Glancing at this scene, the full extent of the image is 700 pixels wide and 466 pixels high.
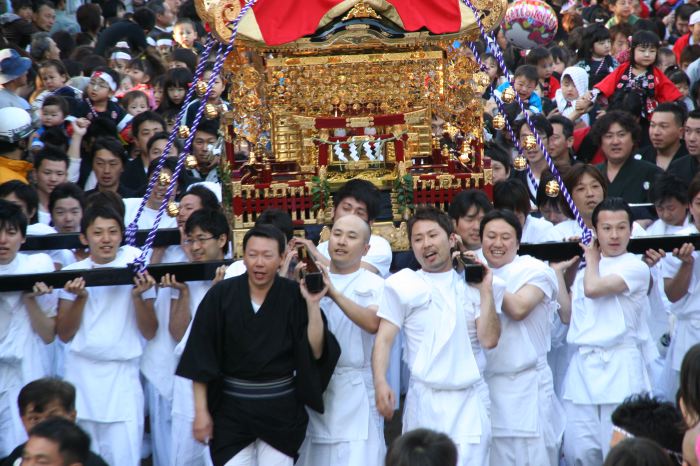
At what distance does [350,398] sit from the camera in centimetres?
555

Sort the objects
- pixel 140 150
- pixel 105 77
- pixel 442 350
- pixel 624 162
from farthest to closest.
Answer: pixel 105 77 < pixel 140 150 < pixel 624 162 < pixel 442 350

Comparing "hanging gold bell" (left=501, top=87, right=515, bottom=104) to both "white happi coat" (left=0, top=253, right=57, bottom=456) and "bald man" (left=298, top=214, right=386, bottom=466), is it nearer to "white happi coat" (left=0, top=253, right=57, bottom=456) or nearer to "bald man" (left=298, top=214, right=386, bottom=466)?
"bald man" (left=298, top=214, right=386, bottom=466)

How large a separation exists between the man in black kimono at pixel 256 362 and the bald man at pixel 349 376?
0.23 metres

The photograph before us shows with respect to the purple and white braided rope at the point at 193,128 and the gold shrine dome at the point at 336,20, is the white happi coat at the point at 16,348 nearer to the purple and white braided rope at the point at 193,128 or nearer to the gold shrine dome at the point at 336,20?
the purple and white braided rope at the point at 193,128

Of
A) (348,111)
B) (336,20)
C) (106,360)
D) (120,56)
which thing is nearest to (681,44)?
(120,56)

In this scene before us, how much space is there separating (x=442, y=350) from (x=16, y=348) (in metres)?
2.26

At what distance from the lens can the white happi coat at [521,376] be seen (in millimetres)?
5641

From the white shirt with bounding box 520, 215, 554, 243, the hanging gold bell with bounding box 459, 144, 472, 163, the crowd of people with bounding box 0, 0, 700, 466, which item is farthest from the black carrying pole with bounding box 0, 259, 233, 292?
the hanging gold bell with bounding box 459, 144, 472, 163

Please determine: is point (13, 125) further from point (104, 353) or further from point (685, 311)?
point (685, 311)

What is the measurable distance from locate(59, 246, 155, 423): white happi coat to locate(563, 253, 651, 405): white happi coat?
2279 millimetres

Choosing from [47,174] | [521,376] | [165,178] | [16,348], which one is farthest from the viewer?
[47,174]

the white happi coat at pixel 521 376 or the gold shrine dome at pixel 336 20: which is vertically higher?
the gold shrine dome at pixel 336 20

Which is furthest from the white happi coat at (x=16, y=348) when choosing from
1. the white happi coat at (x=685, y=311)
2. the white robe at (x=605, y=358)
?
the white happi coat at (x=685, y=311)

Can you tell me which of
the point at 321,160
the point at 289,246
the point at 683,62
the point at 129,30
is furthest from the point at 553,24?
the point at 289,246
